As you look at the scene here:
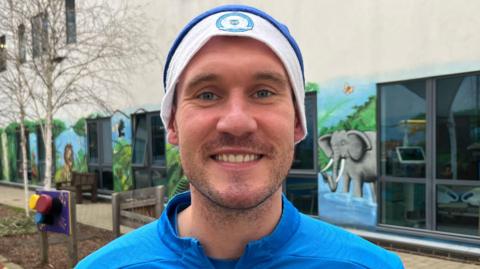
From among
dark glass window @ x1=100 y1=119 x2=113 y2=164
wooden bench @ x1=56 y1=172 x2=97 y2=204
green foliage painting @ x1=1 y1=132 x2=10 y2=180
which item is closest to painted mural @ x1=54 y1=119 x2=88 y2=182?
wooden bench @ x1=56 y1=172 x2=97 y2=204

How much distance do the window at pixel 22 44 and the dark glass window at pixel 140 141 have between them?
11.2 ft

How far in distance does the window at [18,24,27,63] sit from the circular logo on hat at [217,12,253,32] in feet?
27.7

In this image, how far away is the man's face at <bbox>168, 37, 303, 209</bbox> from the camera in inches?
50.5

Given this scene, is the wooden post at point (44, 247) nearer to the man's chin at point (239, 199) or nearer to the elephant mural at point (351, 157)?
the elephant mural at point (351, 157)

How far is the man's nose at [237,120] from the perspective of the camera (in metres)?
1.26

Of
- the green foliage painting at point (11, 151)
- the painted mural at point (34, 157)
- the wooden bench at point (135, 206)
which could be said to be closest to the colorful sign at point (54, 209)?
the wooden bench at point (135, 206)

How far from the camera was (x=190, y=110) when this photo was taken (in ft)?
4.39

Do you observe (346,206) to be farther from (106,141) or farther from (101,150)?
(101,150)

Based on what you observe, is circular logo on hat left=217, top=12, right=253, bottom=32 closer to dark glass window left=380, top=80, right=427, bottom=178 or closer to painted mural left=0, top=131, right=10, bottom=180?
dark glass window left=380, top=80, right=427, bottom=178

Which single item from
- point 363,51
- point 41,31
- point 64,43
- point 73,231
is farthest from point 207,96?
point 64,43

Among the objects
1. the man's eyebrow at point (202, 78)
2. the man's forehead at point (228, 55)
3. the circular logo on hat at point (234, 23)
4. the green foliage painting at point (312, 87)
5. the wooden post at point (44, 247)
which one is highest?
the green foliage painting at point (312, 87)

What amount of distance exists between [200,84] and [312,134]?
676 cm

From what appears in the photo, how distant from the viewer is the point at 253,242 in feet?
4.41

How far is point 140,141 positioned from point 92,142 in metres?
2.73
